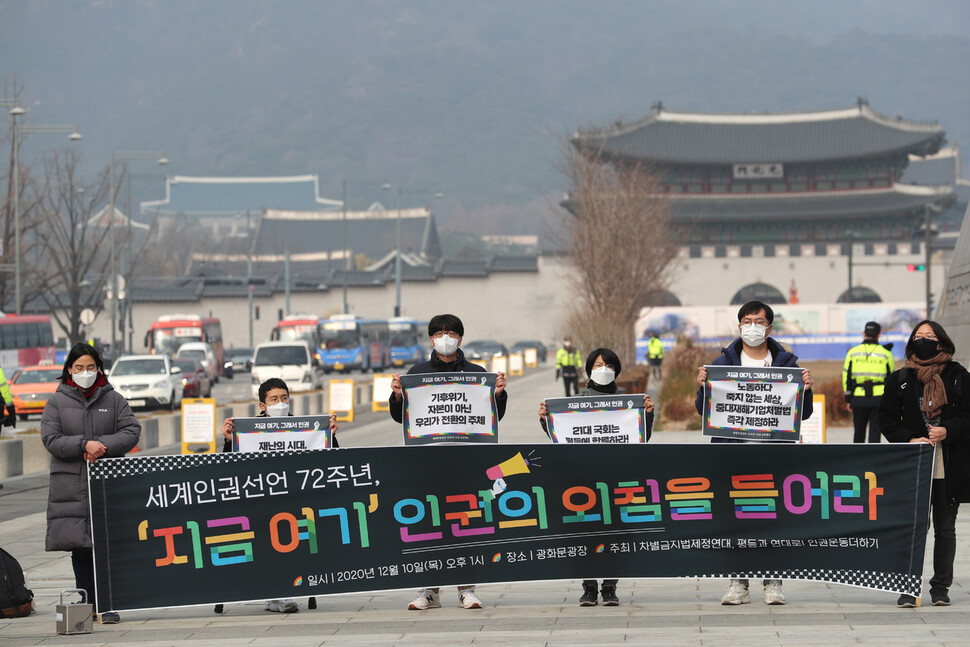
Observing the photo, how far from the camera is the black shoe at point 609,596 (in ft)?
27.1

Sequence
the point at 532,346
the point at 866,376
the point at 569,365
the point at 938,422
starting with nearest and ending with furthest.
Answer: the point at 938,422 < the point at 866,376 < the point at 569,365 < the point at 532,346

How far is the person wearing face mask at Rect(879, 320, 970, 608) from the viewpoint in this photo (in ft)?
25.9

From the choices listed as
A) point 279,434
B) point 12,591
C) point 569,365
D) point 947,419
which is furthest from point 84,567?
point 569,365

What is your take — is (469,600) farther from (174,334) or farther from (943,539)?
(174,334)

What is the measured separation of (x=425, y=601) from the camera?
827cm

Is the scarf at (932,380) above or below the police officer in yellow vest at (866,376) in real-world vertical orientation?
above

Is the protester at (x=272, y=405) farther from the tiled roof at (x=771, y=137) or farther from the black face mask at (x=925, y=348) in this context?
→ the tiled roof at (x=771, y=137)

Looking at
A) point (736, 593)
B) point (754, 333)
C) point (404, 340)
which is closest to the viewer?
point (736, 593)

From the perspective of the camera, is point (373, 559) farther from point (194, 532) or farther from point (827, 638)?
point (827, 638)

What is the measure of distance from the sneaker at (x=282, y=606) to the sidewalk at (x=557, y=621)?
0.05 m

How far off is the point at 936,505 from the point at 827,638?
4.72 ft

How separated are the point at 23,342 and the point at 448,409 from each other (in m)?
37.7

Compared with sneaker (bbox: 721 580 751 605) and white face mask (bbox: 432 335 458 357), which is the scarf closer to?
sneaker (bbox: 721 580 751 605)

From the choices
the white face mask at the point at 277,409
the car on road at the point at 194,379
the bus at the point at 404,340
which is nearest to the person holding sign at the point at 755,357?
the white face mask at the point at 277,409
